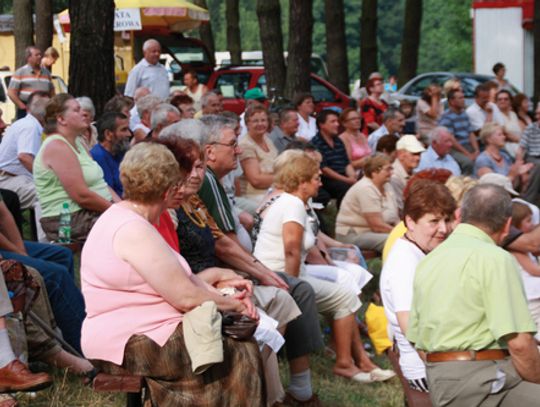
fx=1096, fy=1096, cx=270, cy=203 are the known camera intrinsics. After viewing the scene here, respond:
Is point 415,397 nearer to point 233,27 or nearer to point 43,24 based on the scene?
point 43,24

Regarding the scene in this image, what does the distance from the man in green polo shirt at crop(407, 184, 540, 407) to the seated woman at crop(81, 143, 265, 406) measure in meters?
0.91

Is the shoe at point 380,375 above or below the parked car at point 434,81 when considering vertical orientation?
below

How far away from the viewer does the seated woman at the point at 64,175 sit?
7.85 meters

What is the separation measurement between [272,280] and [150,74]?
8.59m

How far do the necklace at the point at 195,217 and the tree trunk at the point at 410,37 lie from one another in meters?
21.0

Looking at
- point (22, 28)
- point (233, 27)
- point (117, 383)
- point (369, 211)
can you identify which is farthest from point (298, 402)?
point (233, 27)

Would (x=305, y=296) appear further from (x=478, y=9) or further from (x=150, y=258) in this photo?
(x=478, y=9)

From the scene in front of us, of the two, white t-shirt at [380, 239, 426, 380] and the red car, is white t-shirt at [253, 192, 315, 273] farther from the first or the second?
the red car

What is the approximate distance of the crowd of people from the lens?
4.92m

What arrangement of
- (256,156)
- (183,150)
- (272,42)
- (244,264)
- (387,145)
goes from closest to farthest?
(183,150) < (244,264) < (256,156) < (387,145) < (272,42)

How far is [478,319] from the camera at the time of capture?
4.85 m

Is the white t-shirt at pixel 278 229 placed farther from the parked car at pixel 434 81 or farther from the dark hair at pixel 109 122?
the parked car at pixel 434 81

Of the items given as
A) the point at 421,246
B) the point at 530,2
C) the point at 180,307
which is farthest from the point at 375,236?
the point at 530,2

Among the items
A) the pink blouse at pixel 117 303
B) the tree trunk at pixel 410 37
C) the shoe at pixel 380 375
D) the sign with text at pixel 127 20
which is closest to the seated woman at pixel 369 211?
the shoe at pixel 380 375
